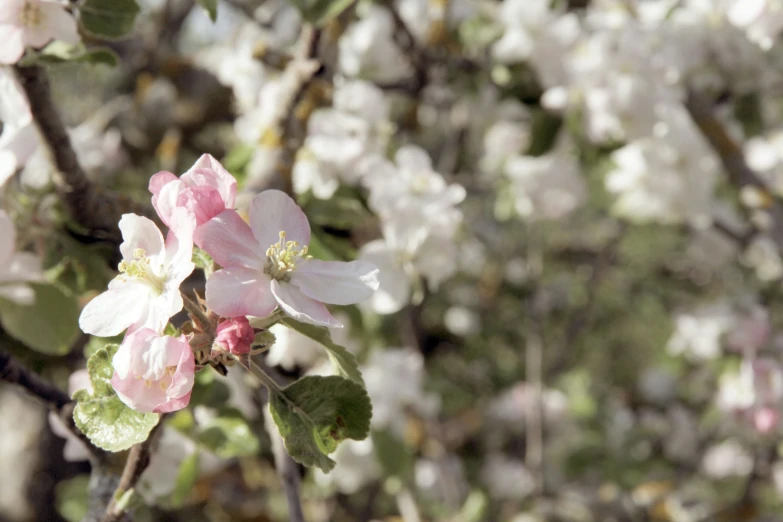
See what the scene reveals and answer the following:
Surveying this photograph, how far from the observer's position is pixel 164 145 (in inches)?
77.8

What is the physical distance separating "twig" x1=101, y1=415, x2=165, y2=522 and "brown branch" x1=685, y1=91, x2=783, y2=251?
1432 millimetres

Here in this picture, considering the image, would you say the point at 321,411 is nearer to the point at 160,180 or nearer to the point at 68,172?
the point at 160,180

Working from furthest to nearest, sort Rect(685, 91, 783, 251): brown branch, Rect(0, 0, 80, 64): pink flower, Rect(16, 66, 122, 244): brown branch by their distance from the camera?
Rect(685, 91, 783, 251): brown branch < Rect(16, 66, 122, 244): brown branch < Rect(0, 0, 80, 64): pink flower

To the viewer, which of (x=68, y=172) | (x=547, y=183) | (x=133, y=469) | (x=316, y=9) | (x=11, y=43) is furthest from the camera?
(x=547, y=183)

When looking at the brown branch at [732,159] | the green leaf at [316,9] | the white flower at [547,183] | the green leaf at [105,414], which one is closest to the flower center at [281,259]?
the green leaf at [105,414]

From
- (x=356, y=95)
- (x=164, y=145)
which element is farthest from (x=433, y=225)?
(x=164, y=145)

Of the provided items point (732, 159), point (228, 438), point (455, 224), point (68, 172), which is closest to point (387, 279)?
point (455, 224)

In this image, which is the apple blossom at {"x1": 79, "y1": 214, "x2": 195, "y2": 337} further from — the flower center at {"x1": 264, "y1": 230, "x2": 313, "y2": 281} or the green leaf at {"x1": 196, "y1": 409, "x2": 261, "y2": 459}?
the green leaf at {"x1": 196, "y1": 409, "x2": 261, "y2": 459}

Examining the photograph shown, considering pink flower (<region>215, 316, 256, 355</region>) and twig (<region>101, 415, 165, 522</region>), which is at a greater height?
pink flower (<region>215, 316, 256, 355</region>)

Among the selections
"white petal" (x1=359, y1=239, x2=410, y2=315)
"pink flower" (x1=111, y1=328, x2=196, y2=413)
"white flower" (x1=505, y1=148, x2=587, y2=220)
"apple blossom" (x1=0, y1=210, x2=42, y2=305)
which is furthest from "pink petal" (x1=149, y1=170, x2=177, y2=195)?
"white flower" (x1=505, y1=148, x2=587, y2=220)

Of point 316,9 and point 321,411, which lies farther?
point 316,9

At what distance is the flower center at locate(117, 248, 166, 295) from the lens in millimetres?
531

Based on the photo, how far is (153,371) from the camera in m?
0.47

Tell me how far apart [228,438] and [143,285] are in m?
0.38
